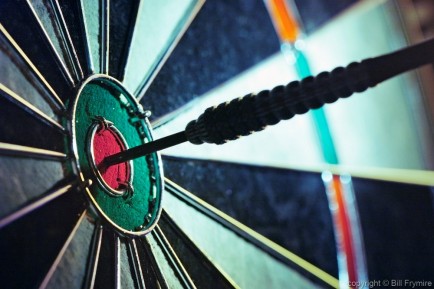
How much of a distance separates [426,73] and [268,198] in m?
0.59

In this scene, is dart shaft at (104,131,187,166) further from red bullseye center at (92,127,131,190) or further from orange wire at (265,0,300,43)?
orange wire at (265,0,300,43)

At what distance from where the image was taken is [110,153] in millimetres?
624

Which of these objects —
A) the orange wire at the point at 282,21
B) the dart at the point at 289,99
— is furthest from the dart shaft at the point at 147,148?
the orange wire at the point at 282,21

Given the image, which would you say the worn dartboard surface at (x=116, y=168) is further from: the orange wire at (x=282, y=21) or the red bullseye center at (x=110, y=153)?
the orange wire at (x=282, y=21)

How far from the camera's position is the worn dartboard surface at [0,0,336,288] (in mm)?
503

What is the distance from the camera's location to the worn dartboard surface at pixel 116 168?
1.65ft

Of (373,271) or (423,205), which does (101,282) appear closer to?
(373,271)

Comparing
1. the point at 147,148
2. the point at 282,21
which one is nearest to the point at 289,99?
the point at 147,148

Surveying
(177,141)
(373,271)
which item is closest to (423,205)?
(373,271)

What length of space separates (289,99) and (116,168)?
281 mm

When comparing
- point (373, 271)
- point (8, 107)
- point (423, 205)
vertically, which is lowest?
point (373, 271)

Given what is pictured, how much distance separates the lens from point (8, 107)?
50cm

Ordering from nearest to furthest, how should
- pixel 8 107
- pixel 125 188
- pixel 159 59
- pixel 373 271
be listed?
1. pixel 8 107
2. pixel 125 188
3. pixel 159 59
4. pixel 373 271

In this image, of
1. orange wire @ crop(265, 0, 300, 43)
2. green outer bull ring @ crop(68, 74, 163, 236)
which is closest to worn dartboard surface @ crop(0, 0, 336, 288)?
green outer bull ring @ crop(68, 74, 163, 236)
